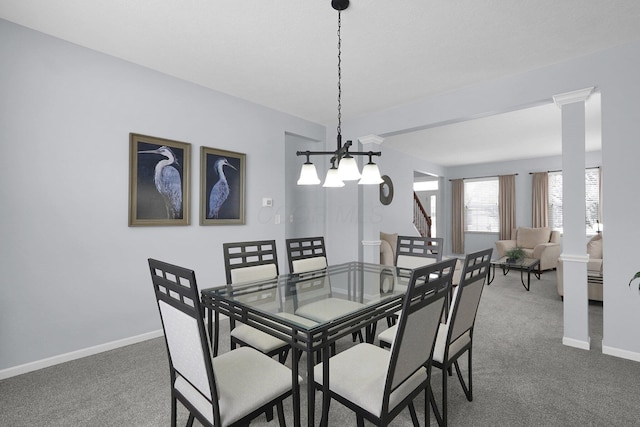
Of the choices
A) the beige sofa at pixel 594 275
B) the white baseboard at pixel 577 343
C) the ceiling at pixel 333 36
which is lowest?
the white baseboard at pixel 577 343

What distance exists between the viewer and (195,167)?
10.9 ft

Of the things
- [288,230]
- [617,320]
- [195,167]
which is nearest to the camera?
[617,320]

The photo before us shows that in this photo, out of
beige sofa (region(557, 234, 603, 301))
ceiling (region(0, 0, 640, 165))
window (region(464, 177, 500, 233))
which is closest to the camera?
ceiling (region(0, 0, 640, 165))

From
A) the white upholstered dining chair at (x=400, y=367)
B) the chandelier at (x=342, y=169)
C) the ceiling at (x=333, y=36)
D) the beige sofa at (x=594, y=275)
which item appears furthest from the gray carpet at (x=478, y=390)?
the ceiling at (x=333, y=36)

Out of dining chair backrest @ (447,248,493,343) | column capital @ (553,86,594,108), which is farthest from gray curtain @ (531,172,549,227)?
dining chair backrest @ (447,248,493,343)

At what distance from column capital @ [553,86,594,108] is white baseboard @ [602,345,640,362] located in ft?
7.25

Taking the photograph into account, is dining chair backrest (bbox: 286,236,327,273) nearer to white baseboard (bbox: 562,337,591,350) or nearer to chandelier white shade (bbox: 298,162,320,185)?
chandelier white shade (bbox: 298,162,320,185)

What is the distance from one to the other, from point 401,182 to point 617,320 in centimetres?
445

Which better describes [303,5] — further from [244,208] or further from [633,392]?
[633,392]

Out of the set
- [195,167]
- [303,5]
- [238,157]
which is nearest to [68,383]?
[195,167]

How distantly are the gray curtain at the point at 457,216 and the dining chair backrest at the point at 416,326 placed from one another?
24.7 ft

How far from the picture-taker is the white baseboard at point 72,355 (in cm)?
229

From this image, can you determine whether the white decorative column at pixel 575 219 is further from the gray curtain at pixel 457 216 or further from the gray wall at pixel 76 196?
the gray curtain at pixel 457 216

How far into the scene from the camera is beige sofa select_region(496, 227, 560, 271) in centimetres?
606
